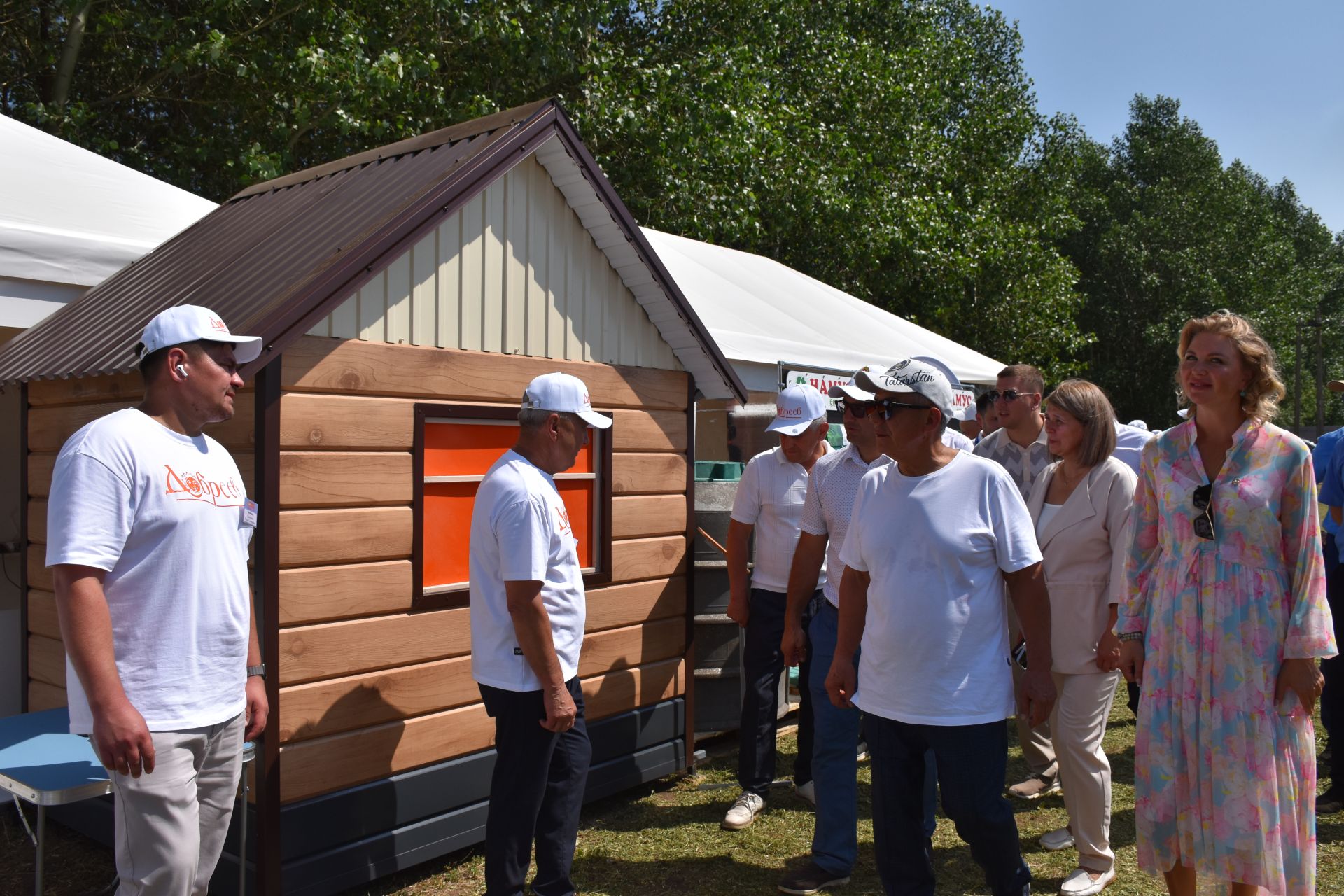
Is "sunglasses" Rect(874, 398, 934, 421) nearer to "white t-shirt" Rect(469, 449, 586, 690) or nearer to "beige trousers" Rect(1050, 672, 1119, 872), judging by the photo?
"white t-shirt" Rect(469, 449, 586, 690)

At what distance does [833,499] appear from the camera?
182 inches

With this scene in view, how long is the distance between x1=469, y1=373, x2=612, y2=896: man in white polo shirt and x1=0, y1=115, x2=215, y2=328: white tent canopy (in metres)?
2.76

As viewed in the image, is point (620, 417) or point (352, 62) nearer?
point (620, 417)

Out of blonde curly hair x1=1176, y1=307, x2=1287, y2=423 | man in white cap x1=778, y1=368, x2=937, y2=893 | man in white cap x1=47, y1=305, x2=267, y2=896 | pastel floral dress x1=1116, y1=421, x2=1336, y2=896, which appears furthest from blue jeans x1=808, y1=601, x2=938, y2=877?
man in white cap x1=47, y1=305, x2=267, y2=896

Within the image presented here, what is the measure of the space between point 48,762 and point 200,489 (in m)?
1.54

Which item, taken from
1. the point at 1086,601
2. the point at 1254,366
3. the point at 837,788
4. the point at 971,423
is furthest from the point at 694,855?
the point at 971,423

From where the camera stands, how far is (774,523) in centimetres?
525

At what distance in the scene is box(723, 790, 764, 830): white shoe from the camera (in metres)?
4.98

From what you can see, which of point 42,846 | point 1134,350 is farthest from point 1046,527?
point 1134,350

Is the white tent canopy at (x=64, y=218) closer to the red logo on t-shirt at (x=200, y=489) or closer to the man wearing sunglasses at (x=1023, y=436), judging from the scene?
the red logo on t-shirt at (x=200, y=489)

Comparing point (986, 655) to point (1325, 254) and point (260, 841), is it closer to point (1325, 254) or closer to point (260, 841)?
point (260, 841)

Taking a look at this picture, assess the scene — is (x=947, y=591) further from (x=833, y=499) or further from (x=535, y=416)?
(x=833, y=499)

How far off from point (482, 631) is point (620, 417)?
6.47 feet

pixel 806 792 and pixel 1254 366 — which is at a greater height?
pixel 1254 366
